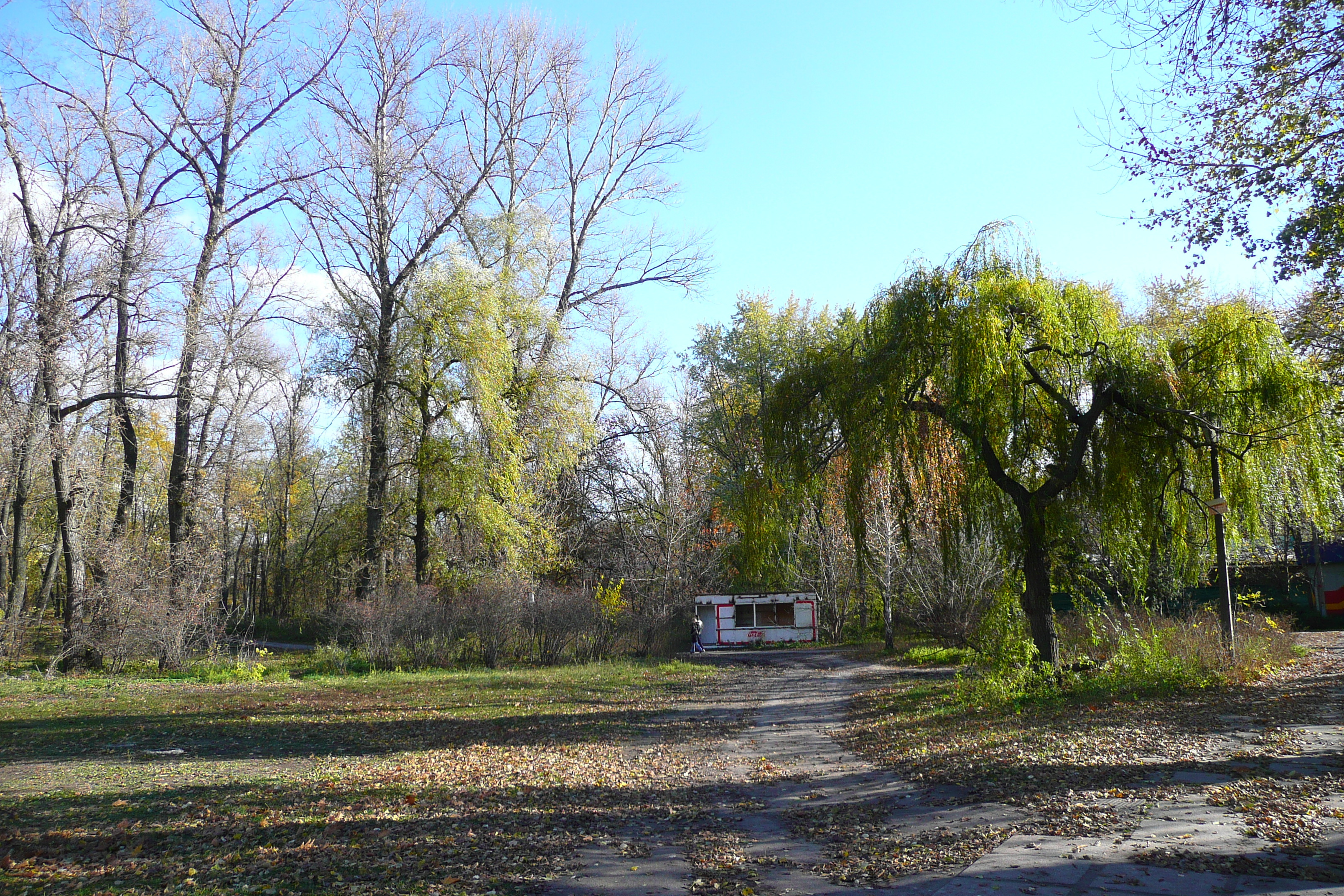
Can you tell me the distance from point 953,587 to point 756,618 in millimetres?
9401

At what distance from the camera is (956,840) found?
5.74 m

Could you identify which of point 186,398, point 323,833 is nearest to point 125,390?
point 186,398

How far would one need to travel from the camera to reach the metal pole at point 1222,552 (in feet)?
34.7

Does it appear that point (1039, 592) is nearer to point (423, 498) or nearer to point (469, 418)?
point (469, 418)

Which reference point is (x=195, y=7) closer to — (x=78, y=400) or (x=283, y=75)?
(x=283, y=75)

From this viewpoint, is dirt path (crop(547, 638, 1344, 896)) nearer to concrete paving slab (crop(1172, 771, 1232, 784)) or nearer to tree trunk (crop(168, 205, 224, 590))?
concrete paving slab (crop(1172, 771, 1232, 784))

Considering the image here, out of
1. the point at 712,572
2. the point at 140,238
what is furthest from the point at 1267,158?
the point at 712,572

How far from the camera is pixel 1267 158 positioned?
7352mm

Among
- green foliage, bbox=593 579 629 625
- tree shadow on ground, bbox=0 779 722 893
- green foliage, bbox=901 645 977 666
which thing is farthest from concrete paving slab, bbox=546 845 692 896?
green foliage, bbox=593 579 629 625

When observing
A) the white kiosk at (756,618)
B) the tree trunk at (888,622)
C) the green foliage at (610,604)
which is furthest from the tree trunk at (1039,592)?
the white kiosk at (756,618)

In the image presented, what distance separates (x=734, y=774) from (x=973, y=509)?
5.07 m

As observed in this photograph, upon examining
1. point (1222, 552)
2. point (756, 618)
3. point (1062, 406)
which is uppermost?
point (1062, 406)

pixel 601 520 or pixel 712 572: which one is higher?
pixel 601 520

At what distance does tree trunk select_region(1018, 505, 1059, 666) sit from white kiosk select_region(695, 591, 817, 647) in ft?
57.5
